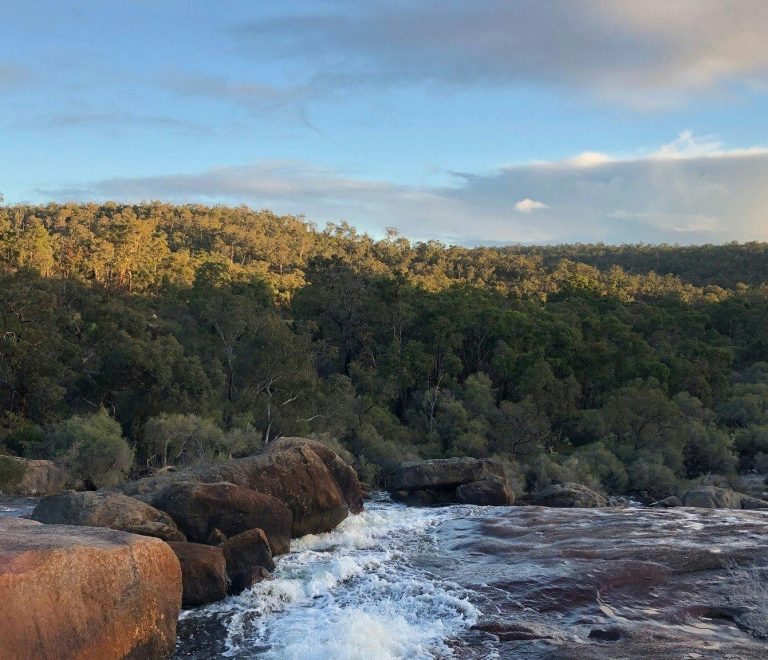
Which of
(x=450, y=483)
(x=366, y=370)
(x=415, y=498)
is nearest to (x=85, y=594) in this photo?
(x=415, y=498)

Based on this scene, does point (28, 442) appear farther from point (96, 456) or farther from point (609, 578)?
point (609, 578)

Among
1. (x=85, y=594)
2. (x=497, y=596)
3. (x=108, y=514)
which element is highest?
(x=85, y=594)

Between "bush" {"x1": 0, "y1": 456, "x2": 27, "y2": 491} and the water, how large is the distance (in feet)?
34.4

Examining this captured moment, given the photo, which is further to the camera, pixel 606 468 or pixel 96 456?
pixel 606 468

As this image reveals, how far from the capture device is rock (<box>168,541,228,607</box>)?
44.3 feet

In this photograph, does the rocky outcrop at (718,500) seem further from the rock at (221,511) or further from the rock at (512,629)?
the rock at (221,511)

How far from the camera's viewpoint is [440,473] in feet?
89.4

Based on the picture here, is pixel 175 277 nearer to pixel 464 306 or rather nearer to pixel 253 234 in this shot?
pixel 464 306

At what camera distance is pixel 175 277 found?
6575cm

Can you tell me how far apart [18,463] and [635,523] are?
19873 millimetres

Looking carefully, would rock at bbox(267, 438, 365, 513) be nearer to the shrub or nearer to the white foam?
the white foam

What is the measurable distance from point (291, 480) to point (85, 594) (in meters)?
9.57

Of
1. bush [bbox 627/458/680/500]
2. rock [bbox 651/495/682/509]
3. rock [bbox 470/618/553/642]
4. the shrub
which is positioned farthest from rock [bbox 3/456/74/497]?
bush [bbox 627/458/680/500]

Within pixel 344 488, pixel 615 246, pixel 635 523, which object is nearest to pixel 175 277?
pixel 344 488
